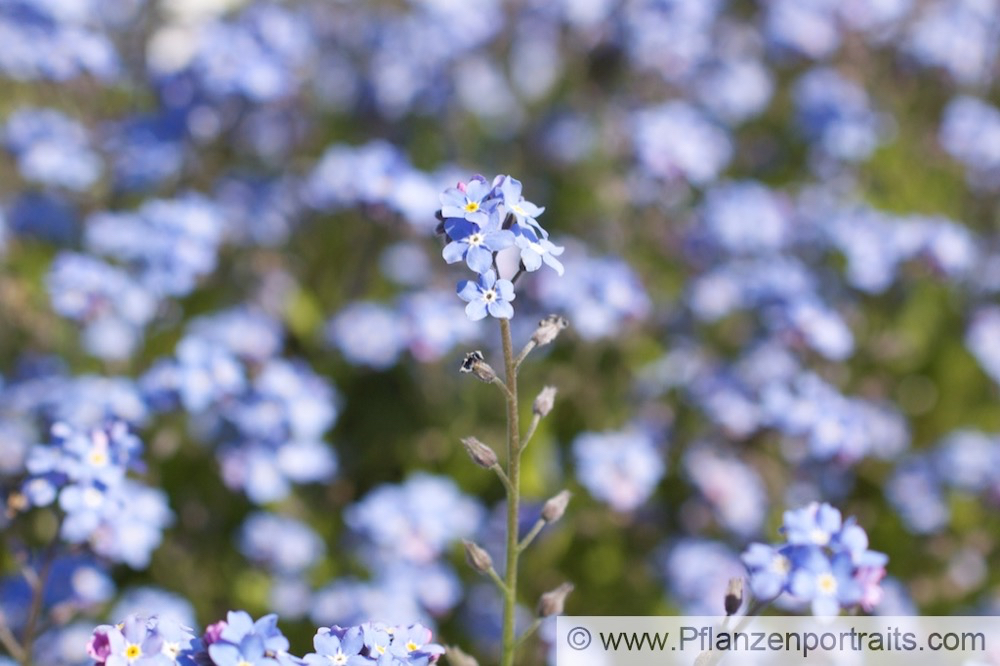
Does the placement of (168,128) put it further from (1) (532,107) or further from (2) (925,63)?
(2) (925,63)

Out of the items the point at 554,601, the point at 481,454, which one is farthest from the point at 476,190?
the point at 554,601

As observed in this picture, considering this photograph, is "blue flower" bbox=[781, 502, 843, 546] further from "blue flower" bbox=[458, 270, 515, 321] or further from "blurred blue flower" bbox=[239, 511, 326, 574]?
"blurred blue flower" bbox=[239, 511, 326, 574]

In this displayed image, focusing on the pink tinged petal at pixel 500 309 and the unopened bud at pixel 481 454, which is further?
the unopened bud at pixel 481 454

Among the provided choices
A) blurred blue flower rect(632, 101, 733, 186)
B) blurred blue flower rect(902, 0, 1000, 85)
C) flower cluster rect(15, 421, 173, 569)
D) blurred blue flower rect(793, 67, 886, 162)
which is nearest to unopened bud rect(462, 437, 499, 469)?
flower cluster rect(15, 421, 173, 569)

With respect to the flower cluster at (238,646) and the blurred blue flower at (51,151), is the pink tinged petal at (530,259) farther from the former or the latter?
the blurred blue flower at (51,151)

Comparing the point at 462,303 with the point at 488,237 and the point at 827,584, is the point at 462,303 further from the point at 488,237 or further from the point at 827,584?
the point at 827,584

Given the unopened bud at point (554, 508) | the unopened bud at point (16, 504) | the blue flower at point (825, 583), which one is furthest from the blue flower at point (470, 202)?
the unopened bud at point (16, 504)

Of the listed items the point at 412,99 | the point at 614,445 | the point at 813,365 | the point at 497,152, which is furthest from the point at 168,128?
the point at 813,365
